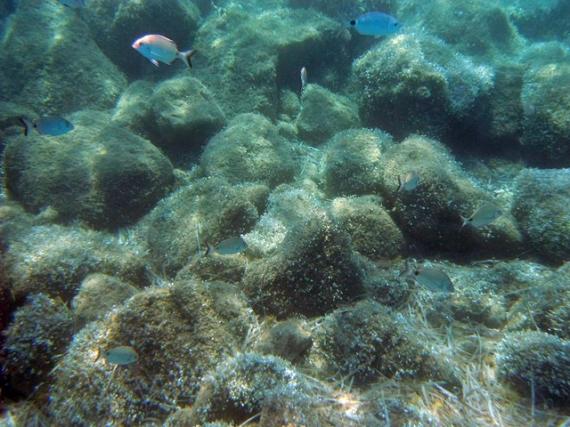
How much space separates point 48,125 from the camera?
182 inches

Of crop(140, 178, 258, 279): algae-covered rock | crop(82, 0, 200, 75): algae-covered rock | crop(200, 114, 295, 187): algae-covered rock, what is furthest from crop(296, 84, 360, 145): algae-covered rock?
crop(82, 0, 200, 75): algae-covered rock

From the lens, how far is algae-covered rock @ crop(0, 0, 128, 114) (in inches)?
304

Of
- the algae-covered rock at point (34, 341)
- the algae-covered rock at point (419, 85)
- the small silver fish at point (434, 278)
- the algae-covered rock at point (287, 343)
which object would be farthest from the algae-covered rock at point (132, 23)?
the small silver fish at point (434, 278)

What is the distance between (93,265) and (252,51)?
233 inches

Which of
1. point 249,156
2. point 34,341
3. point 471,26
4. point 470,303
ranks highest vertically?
point 471,26

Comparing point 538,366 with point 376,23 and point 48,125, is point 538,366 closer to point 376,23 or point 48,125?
point 376,23

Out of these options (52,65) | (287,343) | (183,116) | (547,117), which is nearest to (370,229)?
(287,343)

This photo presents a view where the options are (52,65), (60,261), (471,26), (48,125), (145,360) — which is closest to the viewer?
(145,360)

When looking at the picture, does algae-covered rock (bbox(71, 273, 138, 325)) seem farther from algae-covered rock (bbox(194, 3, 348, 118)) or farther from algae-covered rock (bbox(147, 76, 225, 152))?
algae-covered rock (bbox(194, 3, 348, 118))

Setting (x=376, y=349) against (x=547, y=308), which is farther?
(x=547, y=308)

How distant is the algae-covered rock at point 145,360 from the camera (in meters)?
2.84

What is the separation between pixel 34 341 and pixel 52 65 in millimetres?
7067

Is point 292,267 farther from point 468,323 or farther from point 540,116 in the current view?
point 540,116

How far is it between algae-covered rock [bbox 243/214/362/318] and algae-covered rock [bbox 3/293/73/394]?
196cm
